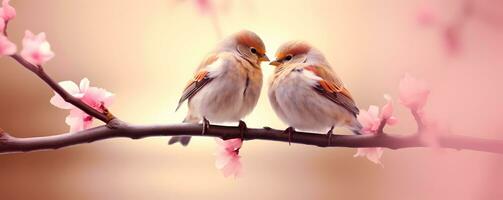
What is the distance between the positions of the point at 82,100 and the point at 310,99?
1.01ft

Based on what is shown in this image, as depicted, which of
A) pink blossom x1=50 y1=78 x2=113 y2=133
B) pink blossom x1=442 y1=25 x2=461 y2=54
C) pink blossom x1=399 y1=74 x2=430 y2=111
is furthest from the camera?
pink blossom x1=442 y1=25 x2=461 y2=54

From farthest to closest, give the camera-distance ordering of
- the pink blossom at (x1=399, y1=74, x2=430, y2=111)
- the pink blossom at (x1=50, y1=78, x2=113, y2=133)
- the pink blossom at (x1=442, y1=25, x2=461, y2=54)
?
the pink blossom at (x1=442, y1=25, x2=461, y2=54)
the pink blossom at (x1=50, y1=78, x2=113, y2=133)
the pink blossom at (x1=399, y1=74, x2=430, y2=111)

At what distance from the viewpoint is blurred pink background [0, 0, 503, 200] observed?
96cm

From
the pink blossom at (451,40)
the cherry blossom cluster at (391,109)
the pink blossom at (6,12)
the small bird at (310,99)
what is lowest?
the cherry blossom cluster at (391,109)

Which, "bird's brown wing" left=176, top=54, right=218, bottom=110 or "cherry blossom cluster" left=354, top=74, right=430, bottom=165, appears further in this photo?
"bird's brown wing" left=176, top=54, right=218, bottom=110

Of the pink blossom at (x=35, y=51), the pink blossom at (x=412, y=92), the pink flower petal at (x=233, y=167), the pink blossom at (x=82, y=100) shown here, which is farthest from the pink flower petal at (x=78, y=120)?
the pink blossom at (x=412, y=92)

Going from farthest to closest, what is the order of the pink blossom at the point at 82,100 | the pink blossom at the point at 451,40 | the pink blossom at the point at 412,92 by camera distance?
the pink blossom at the point at 451,40
the pink blossom at the point at 82,100
the pink blossom at the point at 412,92

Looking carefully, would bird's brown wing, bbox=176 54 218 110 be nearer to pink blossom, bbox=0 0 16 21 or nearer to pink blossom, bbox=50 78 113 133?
pink blossom, bbox=50 78 113 133

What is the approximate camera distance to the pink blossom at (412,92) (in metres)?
0.65

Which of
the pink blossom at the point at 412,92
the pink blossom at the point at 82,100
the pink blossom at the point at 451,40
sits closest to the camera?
the pink blossom at the point at 412,92

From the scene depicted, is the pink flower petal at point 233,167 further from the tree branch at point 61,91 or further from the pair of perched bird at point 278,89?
the tree branch at point 61,91

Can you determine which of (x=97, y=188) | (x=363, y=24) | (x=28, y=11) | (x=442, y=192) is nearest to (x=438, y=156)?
(x=442, y=192)

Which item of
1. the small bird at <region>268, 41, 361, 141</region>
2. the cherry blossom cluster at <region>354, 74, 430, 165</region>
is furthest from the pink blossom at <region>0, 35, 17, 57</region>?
the cherry blossom cluster at <region>354, 74, 430, 165</region>

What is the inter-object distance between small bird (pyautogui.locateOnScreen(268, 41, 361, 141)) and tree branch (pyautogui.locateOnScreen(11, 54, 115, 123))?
236 mm
